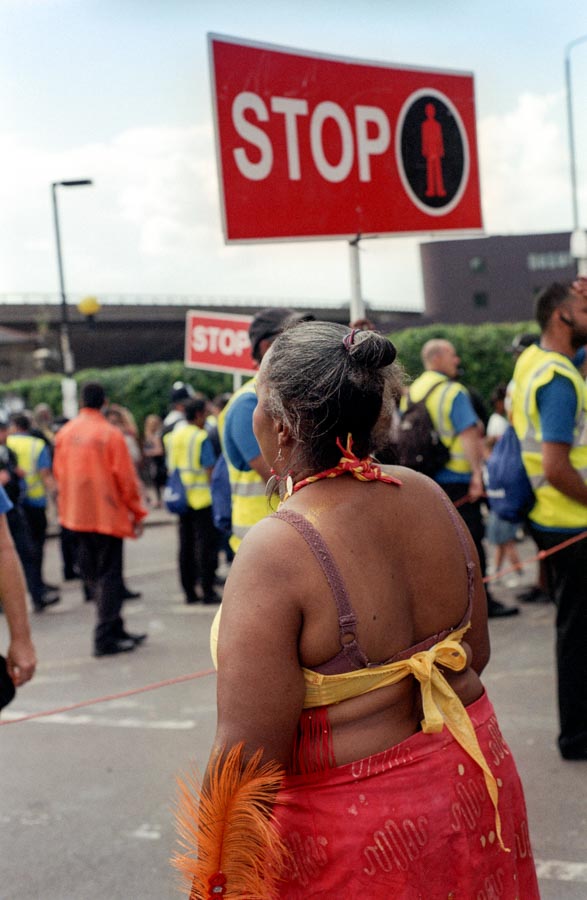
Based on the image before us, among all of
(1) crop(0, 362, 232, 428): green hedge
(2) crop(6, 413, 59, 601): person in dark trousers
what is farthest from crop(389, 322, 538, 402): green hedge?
(2) crop(6, 413, 59, 601): person in dark trousers

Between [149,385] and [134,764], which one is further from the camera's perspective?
[149,385]

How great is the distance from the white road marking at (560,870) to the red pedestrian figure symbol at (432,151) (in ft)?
13.1

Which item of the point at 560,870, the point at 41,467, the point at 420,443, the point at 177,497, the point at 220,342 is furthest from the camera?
the point at 41,467

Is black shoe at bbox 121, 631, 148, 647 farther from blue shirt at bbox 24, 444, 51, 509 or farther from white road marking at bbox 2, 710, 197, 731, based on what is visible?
blue shirt at bbox 24, 444, 51, 509

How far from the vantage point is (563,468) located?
13.6ft

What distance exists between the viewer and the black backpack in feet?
22.2

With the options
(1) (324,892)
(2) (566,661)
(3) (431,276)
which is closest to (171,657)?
(2) (566,661)

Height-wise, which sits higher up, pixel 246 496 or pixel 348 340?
pixel 348 340

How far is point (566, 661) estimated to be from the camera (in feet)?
13.9

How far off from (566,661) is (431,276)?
4976cm

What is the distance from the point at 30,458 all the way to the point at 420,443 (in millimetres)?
5071

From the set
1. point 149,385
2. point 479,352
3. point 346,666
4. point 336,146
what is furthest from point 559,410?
point 479,352

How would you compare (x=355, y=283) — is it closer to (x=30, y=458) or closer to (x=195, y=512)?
(x=195, y=512)

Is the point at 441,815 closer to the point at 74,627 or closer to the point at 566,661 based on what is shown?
the point at 566,661
